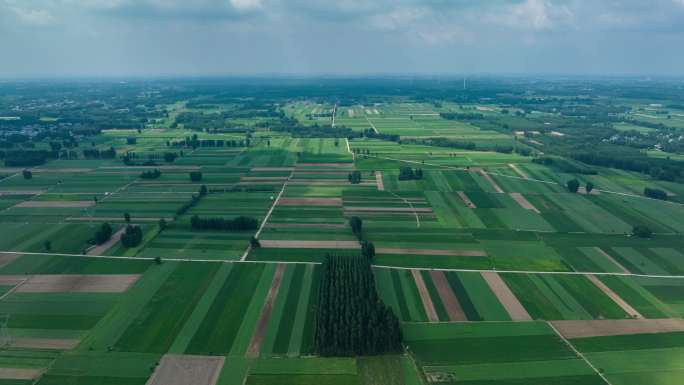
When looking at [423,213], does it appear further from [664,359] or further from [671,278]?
[664,359]

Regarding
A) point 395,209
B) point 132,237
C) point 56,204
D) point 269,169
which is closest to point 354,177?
point 395,209

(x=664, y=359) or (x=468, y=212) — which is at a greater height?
(x=468, y=212)

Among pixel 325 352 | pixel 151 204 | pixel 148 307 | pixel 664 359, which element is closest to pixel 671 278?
pixel 664 359

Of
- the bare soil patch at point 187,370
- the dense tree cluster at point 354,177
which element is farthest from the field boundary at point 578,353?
the dense tree cluster at point 354,177

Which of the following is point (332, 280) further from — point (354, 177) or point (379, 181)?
point (379, 181)

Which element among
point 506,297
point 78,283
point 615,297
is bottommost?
point 78,283

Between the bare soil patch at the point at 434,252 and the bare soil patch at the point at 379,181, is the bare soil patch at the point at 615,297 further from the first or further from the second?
the bare soil patch at the point at 379,181
